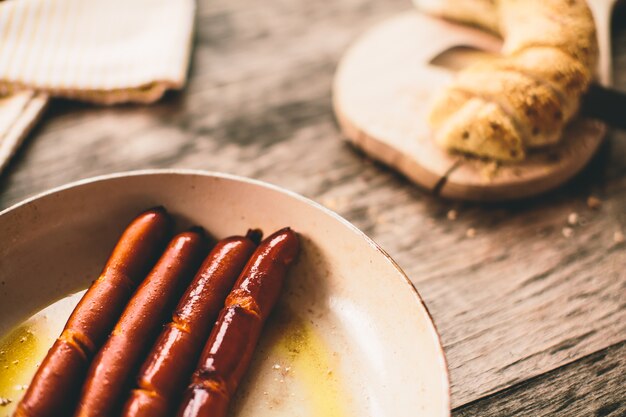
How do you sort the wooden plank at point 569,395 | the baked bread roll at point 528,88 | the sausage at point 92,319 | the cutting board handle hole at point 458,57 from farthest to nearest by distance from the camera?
1. the cutting board handle hole at point 458,57
2. the baked bread roll at point 528,88
3. the wooden plank at point 569,395
4. the sausage at point 92,319

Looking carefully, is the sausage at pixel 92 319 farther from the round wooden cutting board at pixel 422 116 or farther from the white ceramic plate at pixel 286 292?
the round wooden cutting board at pixel 422 116

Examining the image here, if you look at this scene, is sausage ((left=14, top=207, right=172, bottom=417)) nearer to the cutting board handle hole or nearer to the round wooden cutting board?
the round wooden cutting board

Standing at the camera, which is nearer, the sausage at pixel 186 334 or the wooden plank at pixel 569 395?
the sausage at pixel 186 334

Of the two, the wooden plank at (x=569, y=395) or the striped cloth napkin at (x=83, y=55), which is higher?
the striped cloth napkin at (x=83, y=55)

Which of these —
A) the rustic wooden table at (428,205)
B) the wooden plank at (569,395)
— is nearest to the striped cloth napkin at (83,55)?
the rustic wooden table at (428,205)

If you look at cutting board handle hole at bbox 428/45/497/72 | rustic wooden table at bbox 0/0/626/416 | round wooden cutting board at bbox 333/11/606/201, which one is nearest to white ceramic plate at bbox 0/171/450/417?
rustic wooden table at bbox 0/0/626/416

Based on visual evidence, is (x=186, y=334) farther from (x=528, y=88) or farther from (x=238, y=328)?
(x=528, y=88)

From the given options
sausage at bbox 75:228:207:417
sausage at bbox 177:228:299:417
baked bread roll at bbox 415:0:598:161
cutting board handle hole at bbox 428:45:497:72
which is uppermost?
sausage at bbox 75:228:207:417
